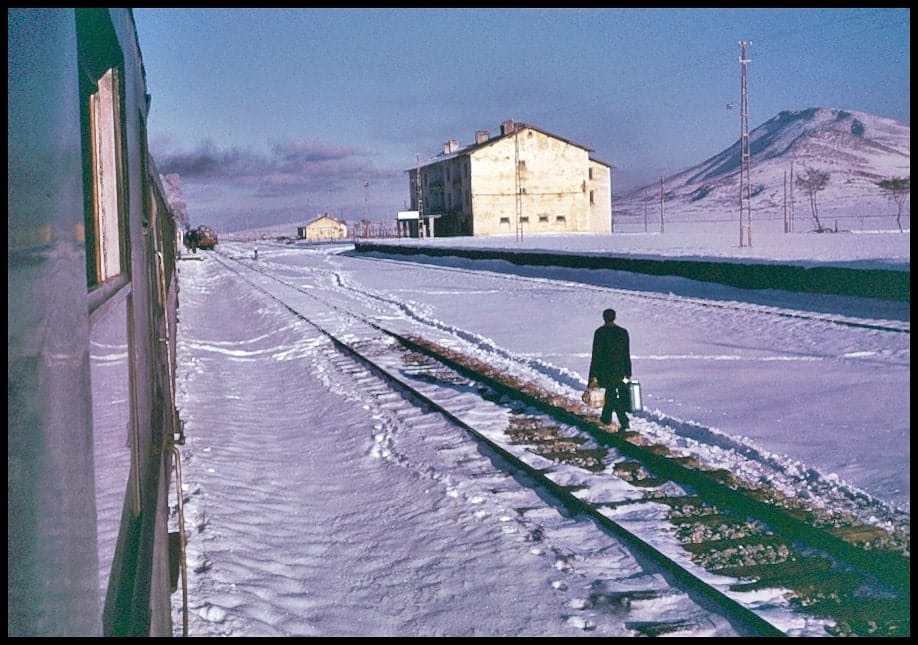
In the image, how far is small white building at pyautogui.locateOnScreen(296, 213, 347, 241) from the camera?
144m

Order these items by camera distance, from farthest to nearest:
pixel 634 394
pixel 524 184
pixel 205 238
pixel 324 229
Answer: pixel 324 229
pixel 205 238
pixel 524 184
pixel 634 394

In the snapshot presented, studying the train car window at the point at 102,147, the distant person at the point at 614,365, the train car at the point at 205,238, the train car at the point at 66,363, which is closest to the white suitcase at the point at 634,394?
the distant person at the point at 614,365

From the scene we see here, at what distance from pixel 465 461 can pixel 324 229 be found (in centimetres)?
13927

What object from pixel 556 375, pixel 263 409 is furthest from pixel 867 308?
pixel 263 409

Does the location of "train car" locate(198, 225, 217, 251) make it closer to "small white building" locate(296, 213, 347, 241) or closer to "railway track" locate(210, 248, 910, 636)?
"small white building" locate(296, 213, 347, 241)

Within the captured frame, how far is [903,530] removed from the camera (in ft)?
20.1

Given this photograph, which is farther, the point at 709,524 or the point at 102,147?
the point at 709,524

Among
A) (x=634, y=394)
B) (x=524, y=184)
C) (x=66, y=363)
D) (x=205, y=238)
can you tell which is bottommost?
(x=634, y=394)

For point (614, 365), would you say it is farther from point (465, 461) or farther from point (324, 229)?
point (324, 229)

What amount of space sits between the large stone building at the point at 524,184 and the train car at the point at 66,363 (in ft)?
242

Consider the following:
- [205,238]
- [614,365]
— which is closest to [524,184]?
[205,238]

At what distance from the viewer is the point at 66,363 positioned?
150 cm

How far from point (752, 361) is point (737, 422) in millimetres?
4535

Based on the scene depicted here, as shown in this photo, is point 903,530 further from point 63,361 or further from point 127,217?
point 63,361
